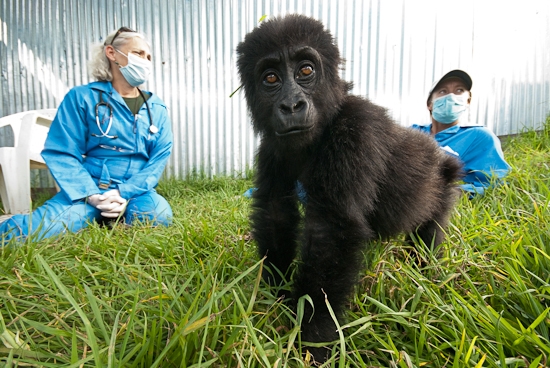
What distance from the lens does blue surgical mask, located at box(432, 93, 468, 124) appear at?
4363mm

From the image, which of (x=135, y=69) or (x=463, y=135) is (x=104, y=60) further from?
(x=463, y=135)

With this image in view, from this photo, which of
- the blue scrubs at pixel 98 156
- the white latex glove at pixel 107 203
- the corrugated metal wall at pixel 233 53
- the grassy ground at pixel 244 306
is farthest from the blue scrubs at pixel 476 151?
the white latex glove at pixel 107 203

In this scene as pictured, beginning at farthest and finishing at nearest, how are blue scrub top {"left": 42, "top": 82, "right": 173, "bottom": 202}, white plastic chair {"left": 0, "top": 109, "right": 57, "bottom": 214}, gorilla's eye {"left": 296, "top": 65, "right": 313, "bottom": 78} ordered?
white plastic chair {"left": 0, "top": 109, "right": 57, "bottom": 214} < blue scrub top {"left": 42, "top": 82, "right": 173, "bottom": 202} < gorilla's eye {"left": 296, "top": 65, "right": 313, "bottom": 78}

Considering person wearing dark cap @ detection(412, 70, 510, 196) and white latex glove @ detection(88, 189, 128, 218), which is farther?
white latex glove @ detection(88, 189, 128, 218)

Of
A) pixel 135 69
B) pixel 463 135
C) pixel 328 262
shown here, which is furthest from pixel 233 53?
pixel 328 262

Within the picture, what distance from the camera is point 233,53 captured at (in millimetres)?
7035

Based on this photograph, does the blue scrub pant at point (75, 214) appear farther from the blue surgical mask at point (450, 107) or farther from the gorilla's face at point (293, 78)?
the blue surgical mask at point (450, 107)

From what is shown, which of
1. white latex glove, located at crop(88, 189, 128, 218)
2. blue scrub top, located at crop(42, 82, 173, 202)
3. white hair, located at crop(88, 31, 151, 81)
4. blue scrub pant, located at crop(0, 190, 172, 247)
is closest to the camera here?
blue scrub pant, located at crop(0, 190, 172, 247)

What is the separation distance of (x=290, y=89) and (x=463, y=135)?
3272 mm

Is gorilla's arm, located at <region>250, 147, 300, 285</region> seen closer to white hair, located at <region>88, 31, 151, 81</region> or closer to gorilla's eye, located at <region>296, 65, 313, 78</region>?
gorilla's eye, located at <region>296, 65, 313, 78</region>

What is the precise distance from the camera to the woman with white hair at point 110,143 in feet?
14.0

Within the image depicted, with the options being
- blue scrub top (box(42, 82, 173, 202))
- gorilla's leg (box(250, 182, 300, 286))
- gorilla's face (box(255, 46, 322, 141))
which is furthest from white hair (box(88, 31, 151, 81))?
gorilla's leg (box(250, 182, 300, 286))

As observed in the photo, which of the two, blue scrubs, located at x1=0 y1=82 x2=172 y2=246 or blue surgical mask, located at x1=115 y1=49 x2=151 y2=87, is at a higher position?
blue surgical mask, located at x1=115 y1=49 x2=151 y2=87

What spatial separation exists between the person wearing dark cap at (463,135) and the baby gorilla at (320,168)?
75.4 inches
